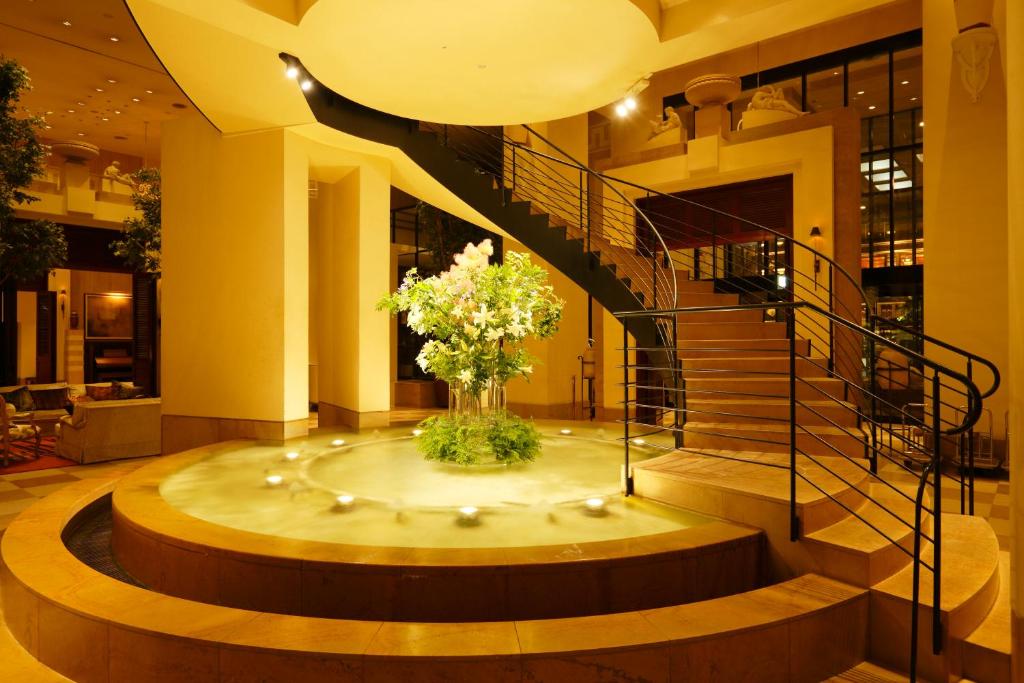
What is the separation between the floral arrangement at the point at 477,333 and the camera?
4.26 m

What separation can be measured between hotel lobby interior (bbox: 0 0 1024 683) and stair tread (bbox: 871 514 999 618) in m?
0.02

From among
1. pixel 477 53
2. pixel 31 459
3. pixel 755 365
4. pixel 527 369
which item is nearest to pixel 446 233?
pixel 477 53

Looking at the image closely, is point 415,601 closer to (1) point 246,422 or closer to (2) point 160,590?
(2) point 160,590

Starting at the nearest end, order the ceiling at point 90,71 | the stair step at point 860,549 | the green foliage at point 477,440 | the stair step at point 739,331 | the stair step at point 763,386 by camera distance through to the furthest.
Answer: the stair step at point 860,549 → the green foliage at point 477,440 → the stair step at point 763,386 → the stair step at point 739,331 → the ceiling at point 90,71

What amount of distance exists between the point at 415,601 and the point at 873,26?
1132 centimetres

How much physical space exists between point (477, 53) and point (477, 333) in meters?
2.28

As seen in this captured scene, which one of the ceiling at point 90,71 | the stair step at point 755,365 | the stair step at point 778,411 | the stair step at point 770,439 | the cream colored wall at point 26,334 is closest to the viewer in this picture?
the stair step at point 770,439

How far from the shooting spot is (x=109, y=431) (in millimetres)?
7242

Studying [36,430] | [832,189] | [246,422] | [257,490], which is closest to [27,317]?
[36,430]

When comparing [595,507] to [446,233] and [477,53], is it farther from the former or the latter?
[446,233]

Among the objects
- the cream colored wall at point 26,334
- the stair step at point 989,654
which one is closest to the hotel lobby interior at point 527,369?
the stair step at point 989,654

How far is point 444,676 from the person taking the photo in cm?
208

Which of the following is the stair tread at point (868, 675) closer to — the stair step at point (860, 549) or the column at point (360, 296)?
the stair step at point (860, 549)

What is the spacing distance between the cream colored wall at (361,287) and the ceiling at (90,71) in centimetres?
278
